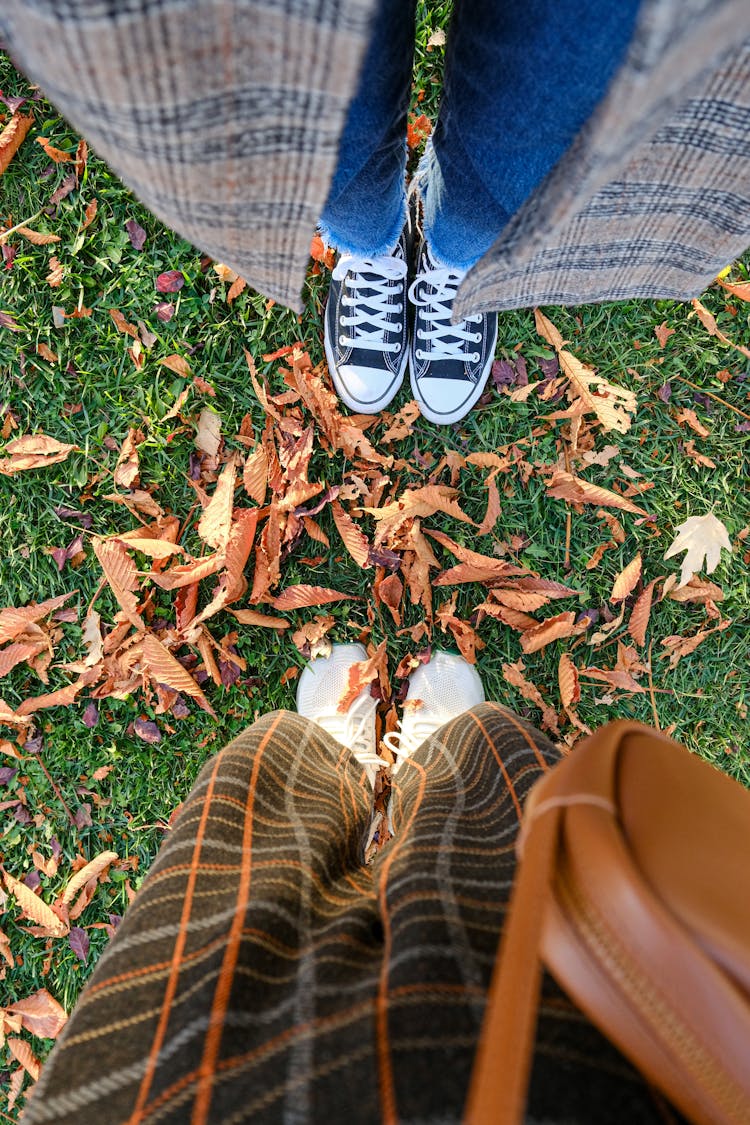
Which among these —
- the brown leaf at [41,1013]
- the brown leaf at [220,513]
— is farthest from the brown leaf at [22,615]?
the brown leaf at [41,1013]

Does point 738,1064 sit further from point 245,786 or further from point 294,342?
point 294,342

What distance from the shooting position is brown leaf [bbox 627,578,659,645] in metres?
1.71

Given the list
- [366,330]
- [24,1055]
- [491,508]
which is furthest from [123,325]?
[24,1055]

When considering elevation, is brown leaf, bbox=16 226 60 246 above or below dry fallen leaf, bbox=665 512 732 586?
above

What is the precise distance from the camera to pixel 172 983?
25.7 inches

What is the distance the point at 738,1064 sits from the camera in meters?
0.45

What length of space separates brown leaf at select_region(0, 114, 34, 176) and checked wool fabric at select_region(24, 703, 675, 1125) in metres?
1.79

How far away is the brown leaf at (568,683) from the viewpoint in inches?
66.1

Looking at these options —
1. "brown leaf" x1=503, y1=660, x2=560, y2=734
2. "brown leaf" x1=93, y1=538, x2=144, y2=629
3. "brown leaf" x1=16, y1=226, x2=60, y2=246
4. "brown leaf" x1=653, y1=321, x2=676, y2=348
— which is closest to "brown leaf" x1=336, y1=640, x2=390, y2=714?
"brown leaf" x1=503, y1=660, x2=560, y2=734

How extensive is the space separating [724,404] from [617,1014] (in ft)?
5.51

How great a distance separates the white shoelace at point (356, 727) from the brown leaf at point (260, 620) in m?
0.25

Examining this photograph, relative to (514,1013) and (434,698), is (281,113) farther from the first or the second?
(434,698)

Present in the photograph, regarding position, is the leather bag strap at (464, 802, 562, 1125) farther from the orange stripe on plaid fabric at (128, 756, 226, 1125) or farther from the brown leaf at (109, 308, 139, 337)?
the brown leaf at (109, 308, 139, 337)

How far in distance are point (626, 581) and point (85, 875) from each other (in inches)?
63.5
